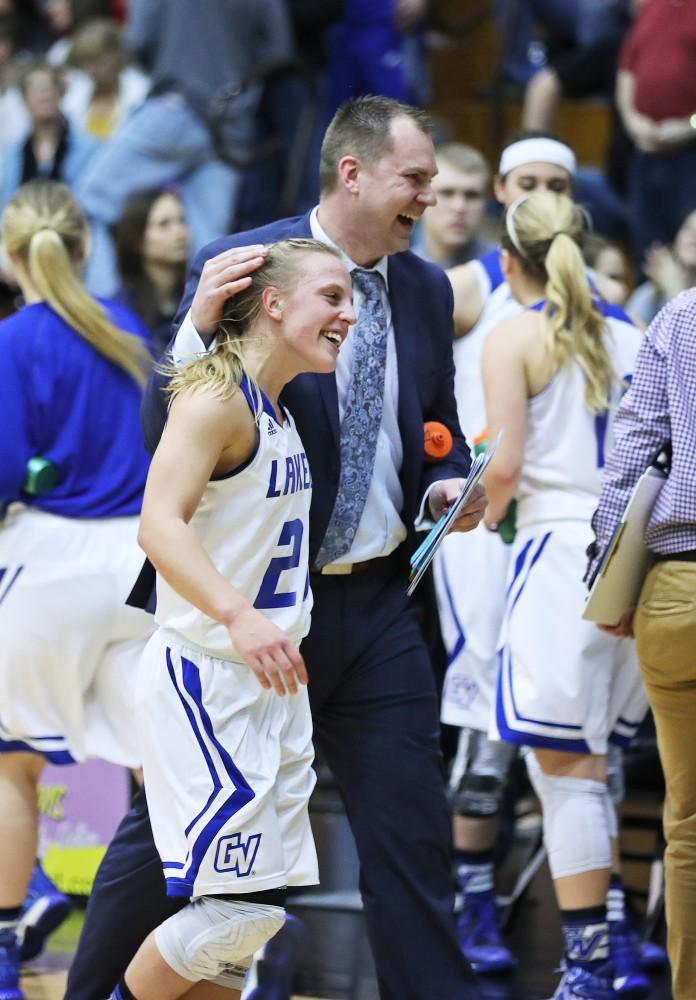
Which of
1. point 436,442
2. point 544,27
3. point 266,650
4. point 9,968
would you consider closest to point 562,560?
point 436,442

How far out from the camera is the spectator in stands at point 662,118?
7.27 meters

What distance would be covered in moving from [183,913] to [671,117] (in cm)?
506

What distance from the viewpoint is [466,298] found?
4.96 meters

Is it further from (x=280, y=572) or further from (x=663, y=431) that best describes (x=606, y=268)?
(x=280, y=572)

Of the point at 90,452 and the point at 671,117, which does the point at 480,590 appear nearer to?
the point at 90,452

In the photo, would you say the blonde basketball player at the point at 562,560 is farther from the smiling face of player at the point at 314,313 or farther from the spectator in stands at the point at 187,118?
the spectator in stands at the point at 187,118

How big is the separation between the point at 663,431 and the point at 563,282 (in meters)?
0.68

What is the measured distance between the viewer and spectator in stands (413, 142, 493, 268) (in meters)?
5.62

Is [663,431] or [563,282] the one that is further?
[563,282]

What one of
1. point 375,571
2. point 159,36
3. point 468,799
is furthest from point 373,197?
point 159,36

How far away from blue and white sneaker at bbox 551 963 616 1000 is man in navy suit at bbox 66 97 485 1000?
69 cm

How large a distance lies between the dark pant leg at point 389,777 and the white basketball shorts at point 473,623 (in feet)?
3.97

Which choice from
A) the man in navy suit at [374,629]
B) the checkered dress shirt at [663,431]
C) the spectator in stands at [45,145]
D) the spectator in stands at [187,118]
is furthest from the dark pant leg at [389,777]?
the spectator in stands at [45,145]

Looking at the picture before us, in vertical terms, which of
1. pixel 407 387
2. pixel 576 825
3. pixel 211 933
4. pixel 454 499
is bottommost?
pixel 211 933
